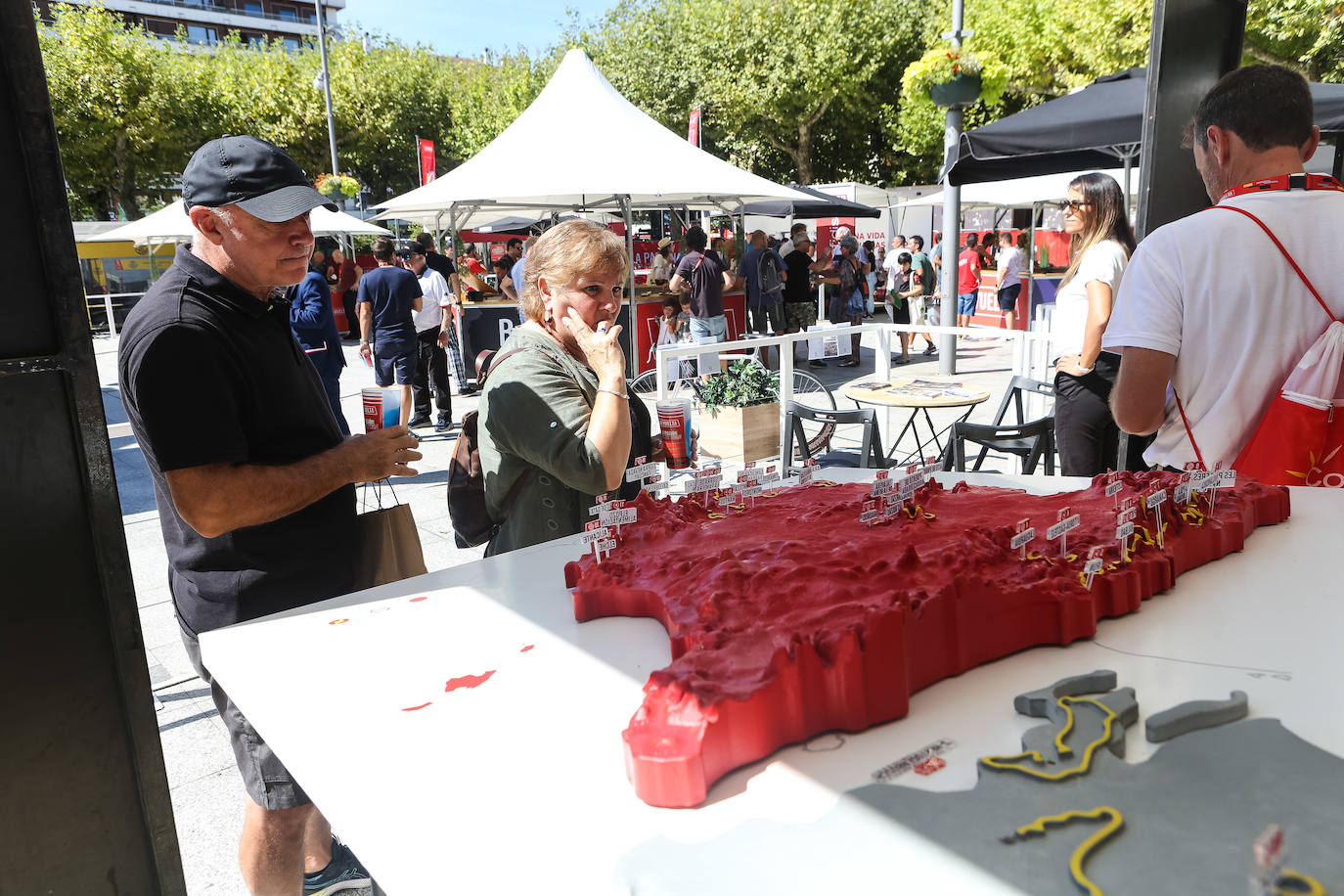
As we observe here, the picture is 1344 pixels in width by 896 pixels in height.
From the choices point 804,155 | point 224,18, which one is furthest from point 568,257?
point 224,18

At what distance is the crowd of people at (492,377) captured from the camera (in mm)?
1897

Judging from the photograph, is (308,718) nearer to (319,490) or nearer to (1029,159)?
(319,490)

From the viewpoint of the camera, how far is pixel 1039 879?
967 millimetres

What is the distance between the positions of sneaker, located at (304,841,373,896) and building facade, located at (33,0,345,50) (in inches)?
2625

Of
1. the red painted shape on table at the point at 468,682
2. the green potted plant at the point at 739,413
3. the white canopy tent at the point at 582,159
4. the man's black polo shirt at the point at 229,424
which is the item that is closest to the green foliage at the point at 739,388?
the green potted plant at the point at 739,413

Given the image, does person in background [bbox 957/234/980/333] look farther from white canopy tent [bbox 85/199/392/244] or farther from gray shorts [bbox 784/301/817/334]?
white canopy tent [bbox 85/199/392/244]

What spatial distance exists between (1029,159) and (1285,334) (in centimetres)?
614

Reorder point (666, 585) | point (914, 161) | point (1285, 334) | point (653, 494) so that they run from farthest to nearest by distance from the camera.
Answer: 1. point (914, 161)
2. point (653, 494)
3. point (1285, 334)
4. point (666, 585)

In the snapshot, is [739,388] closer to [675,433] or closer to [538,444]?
[675,433]

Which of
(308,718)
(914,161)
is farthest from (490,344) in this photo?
(914,161)

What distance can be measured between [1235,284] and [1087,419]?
74.4 inches

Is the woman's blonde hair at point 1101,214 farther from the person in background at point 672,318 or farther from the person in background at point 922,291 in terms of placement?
the person in background at point 922,291

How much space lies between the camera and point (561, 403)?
229 centimetres

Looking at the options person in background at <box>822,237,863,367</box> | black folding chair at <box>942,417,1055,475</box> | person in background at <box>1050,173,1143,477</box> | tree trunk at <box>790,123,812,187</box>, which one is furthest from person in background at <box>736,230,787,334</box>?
tree trunk at <box>790,123,812,187</box>
